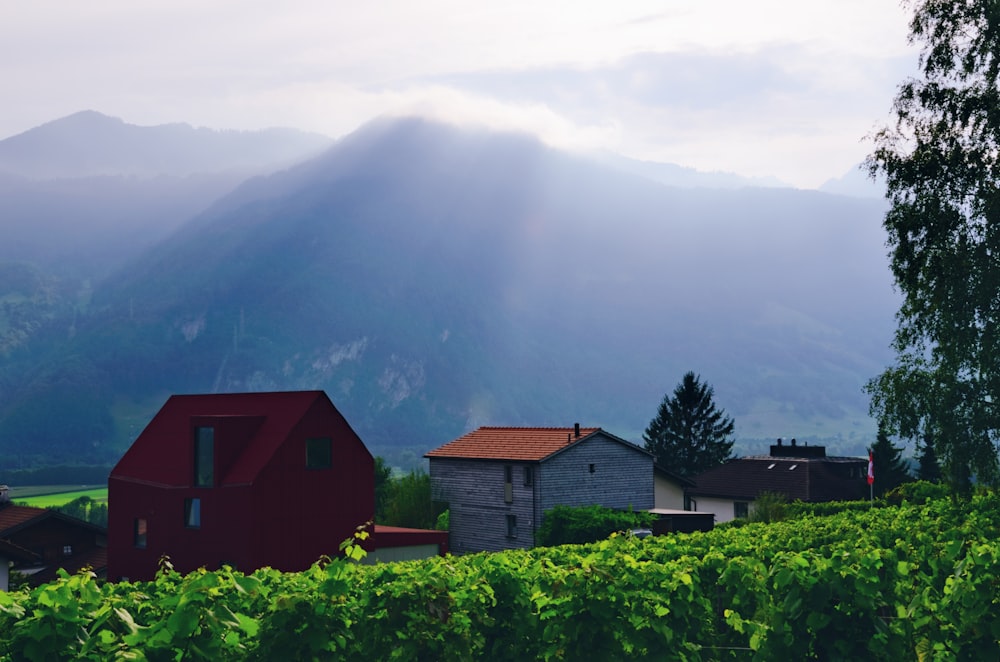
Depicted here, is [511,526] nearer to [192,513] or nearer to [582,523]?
[582,523]

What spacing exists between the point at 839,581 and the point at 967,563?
4.79 feet

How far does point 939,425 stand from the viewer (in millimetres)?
35000

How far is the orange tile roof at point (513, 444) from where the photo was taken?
62.5 meters

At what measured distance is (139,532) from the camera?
49469 mm

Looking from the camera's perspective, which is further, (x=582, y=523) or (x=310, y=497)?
(x=582, y=523)

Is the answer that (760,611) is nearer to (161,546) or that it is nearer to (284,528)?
(284,528)

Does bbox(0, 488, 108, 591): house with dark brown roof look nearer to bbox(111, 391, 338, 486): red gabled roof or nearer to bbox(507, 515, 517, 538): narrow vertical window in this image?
bbox(111, 391, 338, 486): red gabled roof

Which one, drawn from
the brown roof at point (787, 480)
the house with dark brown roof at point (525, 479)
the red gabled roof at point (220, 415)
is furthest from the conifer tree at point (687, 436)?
the red gabled roof at point (220, 415)

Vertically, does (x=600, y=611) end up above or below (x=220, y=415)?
below

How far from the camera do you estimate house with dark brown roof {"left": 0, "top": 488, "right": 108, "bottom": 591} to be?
61.2m

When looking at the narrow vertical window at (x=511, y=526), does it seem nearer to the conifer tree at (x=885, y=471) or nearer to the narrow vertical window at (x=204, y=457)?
the narrow vertical window at (x=204, y=457)

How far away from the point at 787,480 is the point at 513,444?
95.5 ft

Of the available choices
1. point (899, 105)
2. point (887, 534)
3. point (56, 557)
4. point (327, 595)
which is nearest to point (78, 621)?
point (327, 595)

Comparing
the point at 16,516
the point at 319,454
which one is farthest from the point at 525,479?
the point at 16,516
